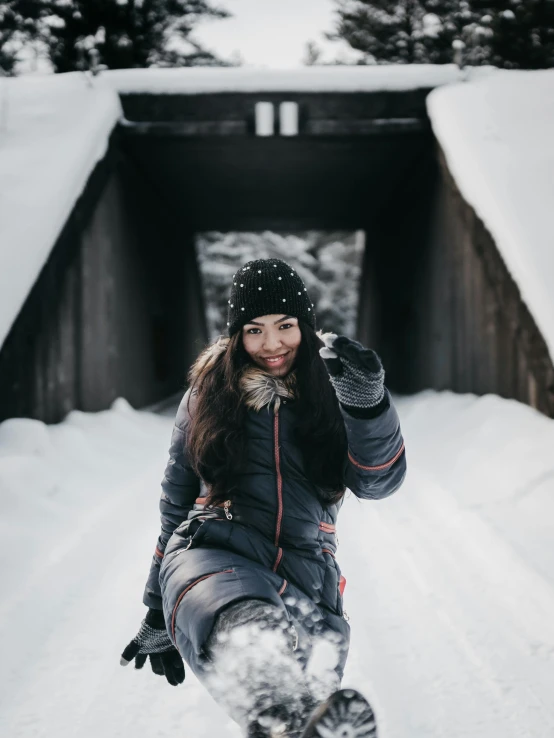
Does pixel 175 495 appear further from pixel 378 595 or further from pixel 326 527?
pixel 378 595

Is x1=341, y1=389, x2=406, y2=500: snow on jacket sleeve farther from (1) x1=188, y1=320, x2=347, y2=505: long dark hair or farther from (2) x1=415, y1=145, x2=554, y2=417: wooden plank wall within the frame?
(2) x1=415, y1=145, x2=554, y2=417: wooden plank wall

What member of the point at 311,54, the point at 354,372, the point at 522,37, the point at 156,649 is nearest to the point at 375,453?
the point at 354,372

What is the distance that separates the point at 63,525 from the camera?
4070 mm

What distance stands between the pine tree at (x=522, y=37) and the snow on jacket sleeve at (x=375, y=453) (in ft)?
64.1

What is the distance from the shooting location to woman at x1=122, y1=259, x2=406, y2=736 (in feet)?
4.93

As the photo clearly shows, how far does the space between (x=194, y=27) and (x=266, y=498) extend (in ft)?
73.3

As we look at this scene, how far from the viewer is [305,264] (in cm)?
2731

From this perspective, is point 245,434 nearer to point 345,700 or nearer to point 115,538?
point 345,700

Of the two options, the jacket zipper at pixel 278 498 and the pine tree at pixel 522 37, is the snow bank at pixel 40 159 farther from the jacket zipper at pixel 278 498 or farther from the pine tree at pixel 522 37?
the pine tree at pixel 522 37

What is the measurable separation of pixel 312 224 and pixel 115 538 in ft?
40.8

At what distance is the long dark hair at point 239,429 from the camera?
1851 mm

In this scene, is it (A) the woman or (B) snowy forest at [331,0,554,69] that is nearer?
(A) the woman

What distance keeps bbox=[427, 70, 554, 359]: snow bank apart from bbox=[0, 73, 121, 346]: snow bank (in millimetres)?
4494

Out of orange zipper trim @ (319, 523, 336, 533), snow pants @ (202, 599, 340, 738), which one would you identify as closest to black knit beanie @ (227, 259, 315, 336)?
orange zipper trim @ (319, 523, 336, 533)
